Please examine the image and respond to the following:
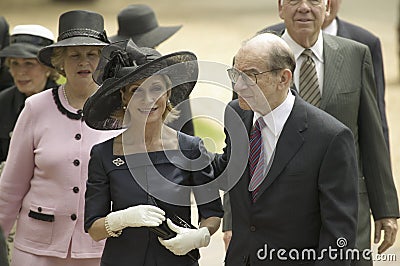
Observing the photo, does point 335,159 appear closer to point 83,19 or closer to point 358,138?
point 358,138

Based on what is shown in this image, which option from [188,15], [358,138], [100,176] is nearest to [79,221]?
[100,176]

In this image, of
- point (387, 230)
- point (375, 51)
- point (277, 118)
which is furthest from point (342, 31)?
point (277, 118)

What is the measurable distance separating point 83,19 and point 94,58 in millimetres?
295

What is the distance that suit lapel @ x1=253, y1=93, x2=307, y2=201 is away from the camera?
4469mm

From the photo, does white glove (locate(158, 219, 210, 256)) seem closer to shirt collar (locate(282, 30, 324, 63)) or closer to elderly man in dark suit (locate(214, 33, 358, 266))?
elderly man in dark suit (locate(214, 33, 358, 266))

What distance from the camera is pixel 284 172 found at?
14.7 ft

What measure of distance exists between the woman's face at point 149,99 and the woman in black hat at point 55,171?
31.4 inches

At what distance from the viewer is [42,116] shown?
5.44 m

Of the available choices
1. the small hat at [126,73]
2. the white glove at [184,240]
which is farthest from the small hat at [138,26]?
the white glove at [184,240]

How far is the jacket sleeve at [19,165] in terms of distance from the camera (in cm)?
541

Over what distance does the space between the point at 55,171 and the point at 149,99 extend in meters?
1.05

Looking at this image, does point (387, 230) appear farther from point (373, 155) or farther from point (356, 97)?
point (356, 97)

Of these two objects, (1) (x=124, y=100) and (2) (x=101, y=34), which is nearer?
(1) (x=124, y=100)

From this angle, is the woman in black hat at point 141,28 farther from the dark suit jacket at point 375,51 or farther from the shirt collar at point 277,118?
the shirt collar at point 277,118
